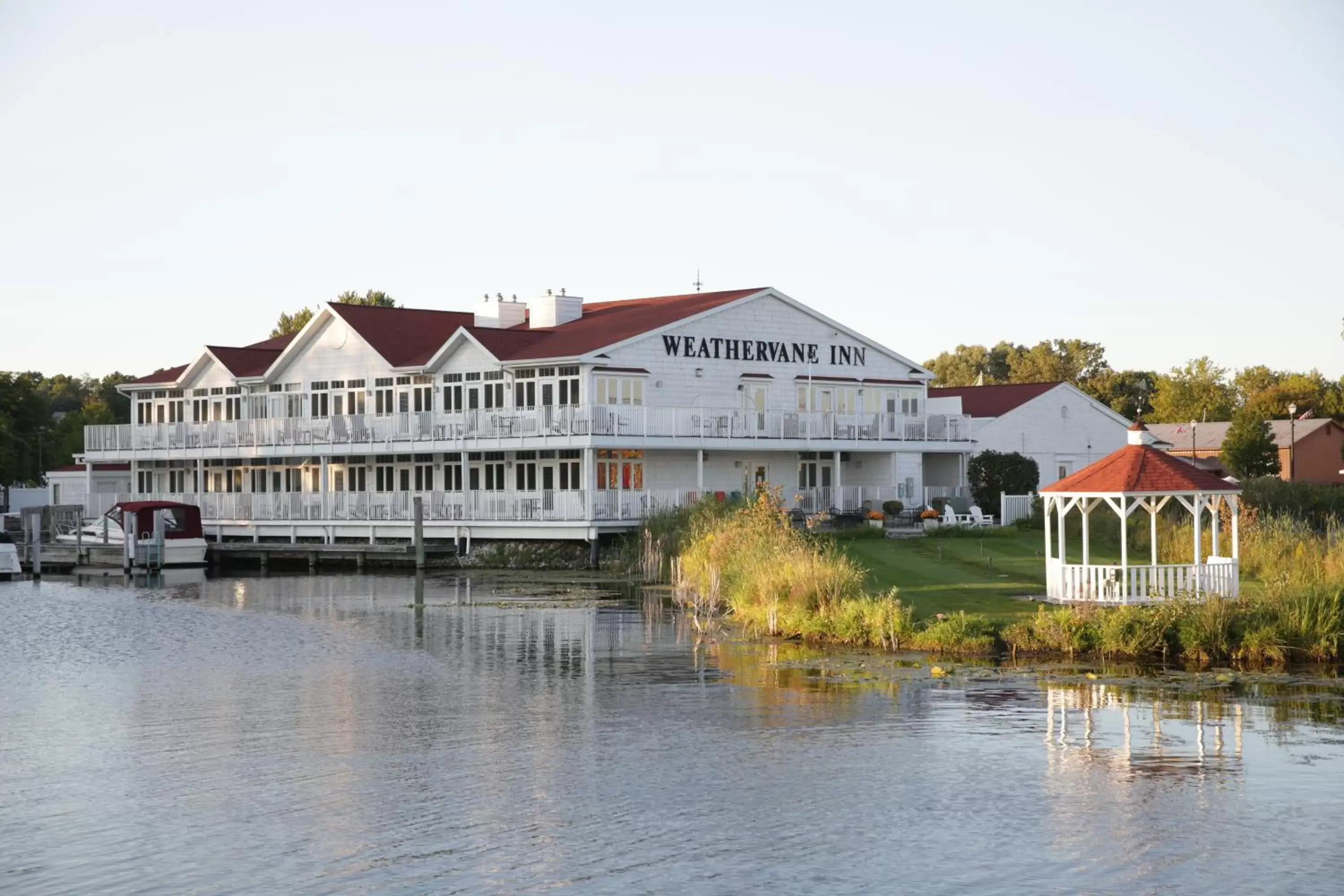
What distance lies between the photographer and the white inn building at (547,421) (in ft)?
184

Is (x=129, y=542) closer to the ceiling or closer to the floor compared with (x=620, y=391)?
closer to the floor

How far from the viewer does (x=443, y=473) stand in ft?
201

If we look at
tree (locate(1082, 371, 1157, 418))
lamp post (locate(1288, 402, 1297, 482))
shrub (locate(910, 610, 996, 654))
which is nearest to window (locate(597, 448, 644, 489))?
shrub (locate(910, 610, 996, 654))

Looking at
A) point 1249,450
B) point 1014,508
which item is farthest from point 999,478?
point 1249,450

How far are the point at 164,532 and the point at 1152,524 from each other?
4059 centimetres

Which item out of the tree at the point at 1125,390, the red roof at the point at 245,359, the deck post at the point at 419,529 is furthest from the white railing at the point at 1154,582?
the tree at the point at 1125,390

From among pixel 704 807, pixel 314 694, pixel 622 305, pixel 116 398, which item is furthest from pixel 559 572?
pixel 116 398

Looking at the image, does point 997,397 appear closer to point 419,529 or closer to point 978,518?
point 978,518

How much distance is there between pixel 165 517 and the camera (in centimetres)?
6241

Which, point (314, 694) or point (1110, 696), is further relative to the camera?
point (314, 694)

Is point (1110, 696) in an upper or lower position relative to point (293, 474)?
lower

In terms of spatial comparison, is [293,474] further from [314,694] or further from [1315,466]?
[1315,466]

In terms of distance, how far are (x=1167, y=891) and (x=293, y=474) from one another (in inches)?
2211

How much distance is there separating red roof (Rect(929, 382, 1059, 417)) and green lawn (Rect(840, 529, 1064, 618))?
18541 mm
